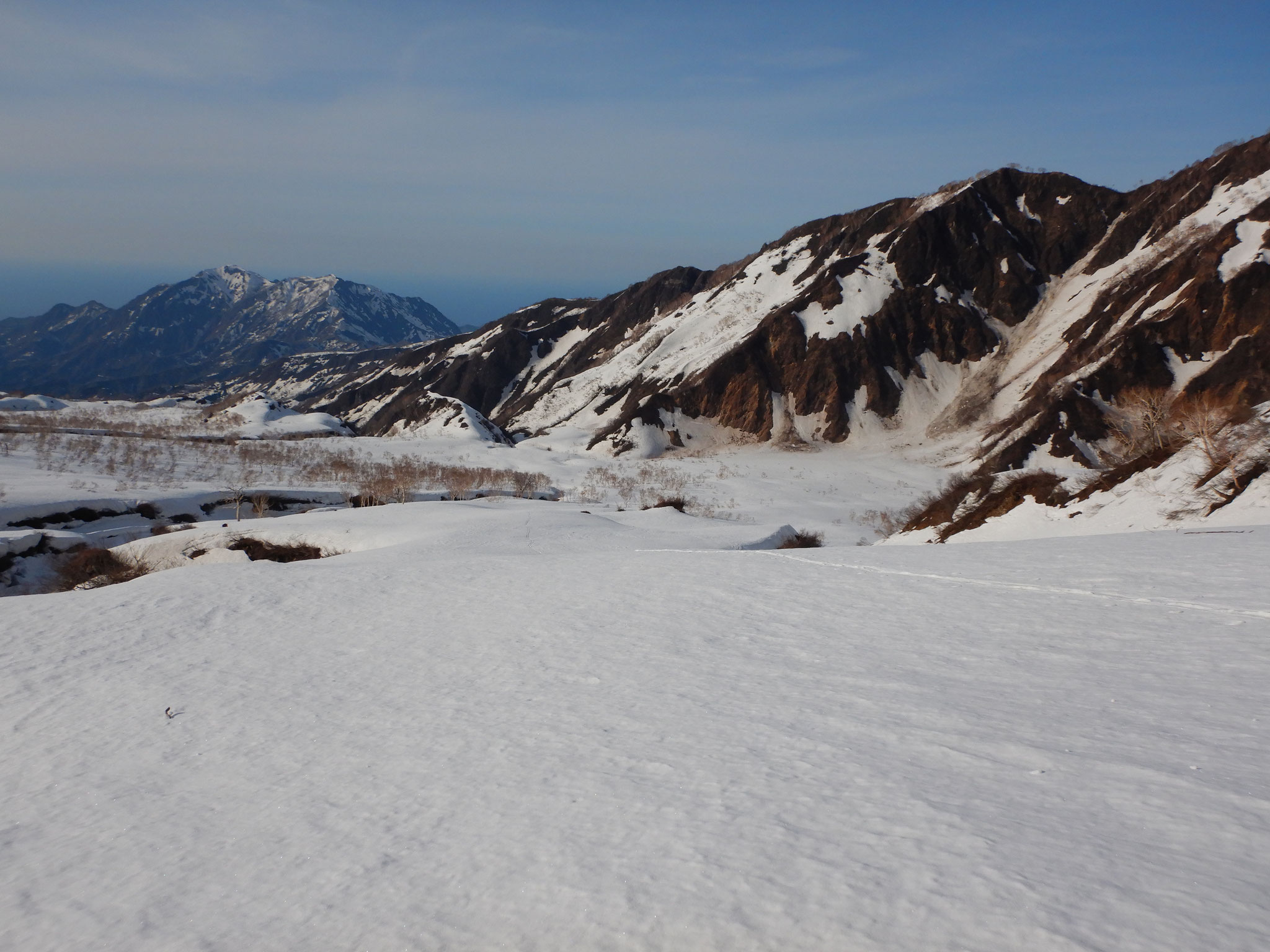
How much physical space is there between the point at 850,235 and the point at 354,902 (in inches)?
3795

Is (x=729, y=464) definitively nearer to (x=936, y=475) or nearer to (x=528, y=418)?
(x=936, y=475)

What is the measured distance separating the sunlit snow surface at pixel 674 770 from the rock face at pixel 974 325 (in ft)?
154

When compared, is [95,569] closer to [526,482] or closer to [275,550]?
[275,550]

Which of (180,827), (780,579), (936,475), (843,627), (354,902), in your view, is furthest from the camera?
(936,475)

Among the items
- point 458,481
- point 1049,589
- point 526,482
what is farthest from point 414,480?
point 1049,589

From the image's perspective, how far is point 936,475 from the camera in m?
57.2

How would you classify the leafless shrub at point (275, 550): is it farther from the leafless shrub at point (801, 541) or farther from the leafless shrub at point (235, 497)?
the leafless shrub at point (801, 541)

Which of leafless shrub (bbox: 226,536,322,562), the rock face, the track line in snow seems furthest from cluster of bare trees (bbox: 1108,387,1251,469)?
leafless shrub (bbox: 226,536,322,562)

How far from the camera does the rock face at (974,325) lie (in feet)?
173

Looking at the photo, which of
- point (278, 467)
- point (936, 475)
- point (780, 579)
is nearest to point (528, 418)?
point (278, 467)

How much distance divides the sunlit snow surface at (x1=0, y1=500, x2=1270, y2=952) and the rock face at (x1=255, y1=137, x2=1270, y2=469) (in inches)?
1849

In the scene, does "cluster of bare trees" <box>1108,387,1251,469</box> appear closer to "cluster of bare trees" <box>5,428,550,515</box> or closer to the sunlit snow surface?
the sunlit snow surface

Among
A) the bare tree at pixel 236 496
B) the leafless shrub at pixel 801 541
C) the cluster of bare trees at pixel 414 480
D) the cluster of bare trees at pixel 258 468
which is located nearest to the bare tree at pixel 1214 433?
the leafless shrub at pixel 801 541

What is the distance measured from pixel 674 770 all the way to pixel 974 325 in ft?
264
